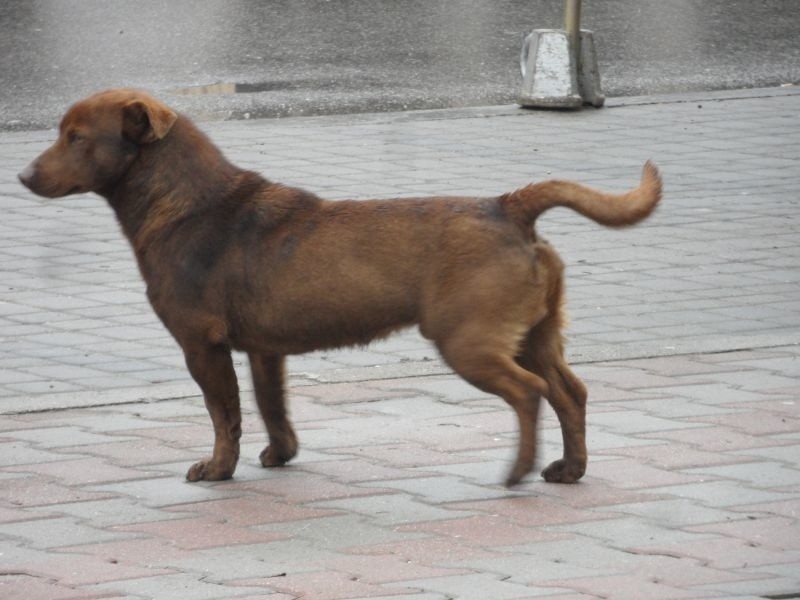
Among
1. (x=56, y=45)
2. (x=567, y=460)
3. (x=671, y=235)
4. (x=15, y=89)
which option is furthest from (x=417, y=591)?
(x=56, y=45)

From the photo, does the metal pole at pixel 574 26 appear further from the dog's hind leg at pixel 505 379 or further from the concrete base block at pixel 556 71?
the dog's hind leg at pixel 505 379

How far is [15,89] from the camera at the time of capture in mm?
12516

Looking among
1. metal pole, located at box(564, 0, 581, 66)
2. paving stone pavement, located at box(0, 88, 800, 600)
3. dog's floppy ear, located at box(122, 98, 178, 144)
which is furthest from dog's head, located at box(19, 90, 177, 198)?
metal pole, located at box(564, 0, 581, 66)

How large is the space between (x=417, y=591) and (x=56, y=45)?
11018mm

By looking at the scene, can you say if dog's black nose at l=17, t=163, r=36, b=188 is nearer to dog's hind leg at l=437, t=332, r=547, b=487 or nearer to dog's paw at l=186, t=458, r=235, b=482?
dog's paw at l=186, t=458, r=235, b=482

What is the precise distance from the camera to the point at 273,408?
5.48 metres

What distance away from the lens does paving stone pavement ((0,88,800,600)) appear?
438 centimetres

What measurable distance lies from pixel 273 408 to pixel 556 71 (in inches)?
253

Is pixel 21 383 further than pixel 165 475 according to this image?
Yes

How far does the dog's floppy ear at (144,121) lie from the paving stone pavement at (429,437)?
107 centimetres

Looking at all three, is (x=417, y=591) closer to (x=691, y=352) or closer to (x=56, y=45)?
(x=691, y=352)

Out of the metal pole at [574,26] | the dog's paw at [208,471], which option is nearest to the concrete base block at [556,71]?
the metal pole at [574,26]

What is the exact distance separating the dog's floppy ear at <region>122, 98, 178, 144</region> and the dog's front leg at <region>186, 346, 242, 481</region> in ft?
2.25

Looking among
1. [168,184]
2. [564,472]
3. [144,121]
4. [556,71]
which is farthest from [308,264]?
[556,71]
